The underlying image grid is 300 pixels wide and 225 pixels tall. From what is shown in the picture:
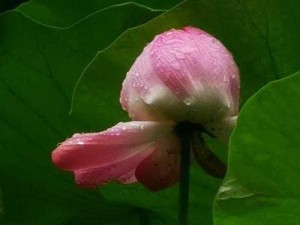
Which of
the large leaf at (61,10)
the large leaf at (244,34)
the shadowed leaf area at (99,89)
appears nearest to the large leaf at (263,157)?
the shadowed leaf area at (99,89)

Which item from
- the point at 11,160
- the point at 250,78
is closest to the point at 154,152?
the point at 250,78

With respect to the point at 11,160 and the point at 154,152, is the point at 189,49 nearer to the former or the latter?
the point at 154,152

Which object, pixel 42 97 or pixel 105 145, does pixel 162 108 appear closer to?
pixel 105 145

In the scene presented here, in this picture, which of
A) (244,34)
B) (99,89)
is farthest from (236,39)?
(99,89)

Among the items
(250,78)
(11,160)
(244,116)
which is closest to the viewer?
(244,116)

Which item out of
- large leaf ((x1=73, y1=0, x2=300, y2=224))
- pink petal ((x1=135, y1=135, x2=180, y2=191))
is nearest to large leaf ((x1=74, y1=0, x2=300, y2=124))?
large leaf ((x1=73, y1=0, x2=300, y2=224))

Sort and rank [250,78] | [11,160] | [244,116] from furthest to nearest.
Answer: [11,160], [250,78], [244,116]

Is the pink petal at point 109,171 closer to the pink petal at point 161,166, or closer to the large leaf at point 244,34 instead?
the pink petal at point 161,166

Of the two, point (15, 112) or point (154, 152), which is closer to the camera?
point (154, 152)
